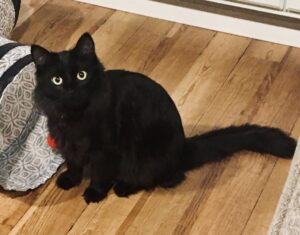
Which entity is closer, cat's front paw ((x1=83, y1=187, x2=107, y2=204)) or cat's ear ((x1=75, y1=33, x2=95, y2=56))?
cat's ear ((x1=75, y1=33, x2=95, y2=56))

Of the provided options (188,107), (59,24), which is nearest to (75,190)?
(188,107)

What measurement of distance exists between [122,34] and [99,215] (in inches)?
40.0

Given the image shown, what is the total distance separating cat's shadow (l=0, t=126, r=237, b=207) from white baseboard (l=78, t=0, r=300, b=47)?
0.84 m

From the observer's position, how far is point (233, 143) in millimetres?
1842

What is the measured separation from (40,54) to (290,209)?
756mm

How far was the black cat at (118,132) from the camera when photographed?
156cm

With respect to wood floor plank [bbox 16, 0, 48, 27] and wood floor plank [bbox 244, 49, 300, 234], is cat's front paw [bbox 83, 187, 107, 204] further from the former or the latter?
wood floor plank [bbox 16, 0, 48, 27]

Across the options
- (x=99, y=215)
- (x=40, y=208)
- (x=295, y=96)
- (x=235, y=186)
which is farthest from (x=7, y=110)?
(x=295, y=96)

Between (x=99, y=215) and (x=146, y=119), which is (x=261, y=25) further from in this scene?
(x=99, y=215)

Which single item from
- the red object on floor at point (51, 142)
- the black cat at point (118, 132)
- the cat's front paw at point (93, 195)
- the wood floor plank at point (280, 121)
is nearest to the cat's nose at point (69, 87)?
the black cat at point (118, 132)

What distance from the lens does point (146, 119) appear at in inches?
66.2

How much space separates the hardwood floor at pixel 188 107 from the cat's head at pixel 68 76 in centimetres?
38

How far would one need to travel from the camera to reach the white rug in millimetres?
1246

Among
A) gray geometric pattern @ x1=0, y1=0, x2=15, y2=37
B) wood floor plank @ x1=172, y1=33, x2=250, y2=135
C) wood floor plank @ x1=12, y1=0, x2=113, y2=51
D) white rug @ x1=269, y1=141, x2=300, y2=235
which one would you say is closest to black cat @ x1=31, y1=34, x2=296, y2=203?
wood floor plank @ x1=172, y1=33, x2=250, y2=135
